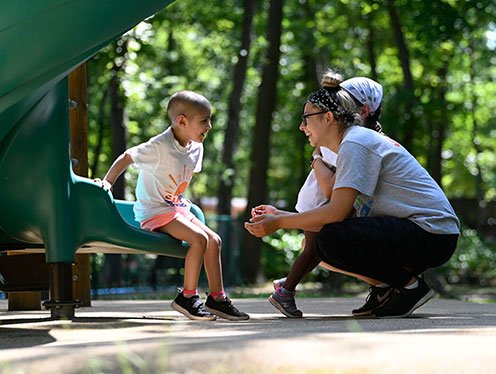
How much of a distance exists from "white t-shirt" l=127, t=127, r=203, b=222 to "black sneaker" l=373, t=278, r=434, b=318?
1.26 metres

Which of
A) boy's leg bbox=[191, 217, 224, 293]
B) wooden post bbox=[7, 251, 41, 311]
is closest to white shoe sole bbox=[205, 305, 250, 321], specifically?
boy's leg bbox=[191, 217, 224, 293]

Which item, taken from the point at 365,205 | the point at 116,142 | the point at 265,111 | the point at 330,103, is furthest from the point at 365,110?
the point at 265,111

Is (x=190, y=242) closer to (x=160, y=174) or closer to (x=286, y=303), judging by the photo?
(x=160, y=174)

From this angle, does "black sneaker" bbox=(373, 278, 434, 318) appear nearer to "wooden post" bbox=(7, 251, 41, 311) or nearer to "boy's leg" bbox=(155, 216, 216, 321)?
"boy's leg" bbox=(155, 216, 216, 321)

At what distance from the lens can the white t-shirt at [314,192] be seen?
18.0 ft

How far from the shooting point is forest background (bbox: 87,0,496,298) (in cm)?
1723

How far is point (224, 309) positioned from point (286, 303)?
35cm

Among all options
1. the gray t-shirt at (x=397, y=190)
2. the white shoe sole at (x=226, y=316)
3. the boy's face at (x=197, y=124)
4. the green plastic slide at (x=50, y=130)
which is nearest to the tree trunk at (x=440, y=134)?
the boy's face at (x=197, y=124)

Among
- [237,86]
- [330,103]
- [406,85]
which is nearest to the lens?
[330,103]

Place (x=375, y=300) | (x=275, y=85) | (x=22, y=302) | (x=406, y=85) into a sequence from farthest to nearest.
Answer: (x=275, y=85), (x=406, y=85), (x=22, y=302), (x=375, y=300)

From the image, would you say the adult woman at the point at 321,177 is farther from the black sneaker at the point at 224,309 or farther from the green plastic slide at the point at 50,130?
the green plastic slide at the point at 50,130

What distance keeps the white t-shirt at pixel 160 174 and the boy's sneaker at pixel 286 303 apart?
73 centimetres

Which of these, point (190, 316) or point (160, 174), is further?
point (160, 174)

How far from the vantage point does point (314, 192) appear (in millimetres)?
5516
